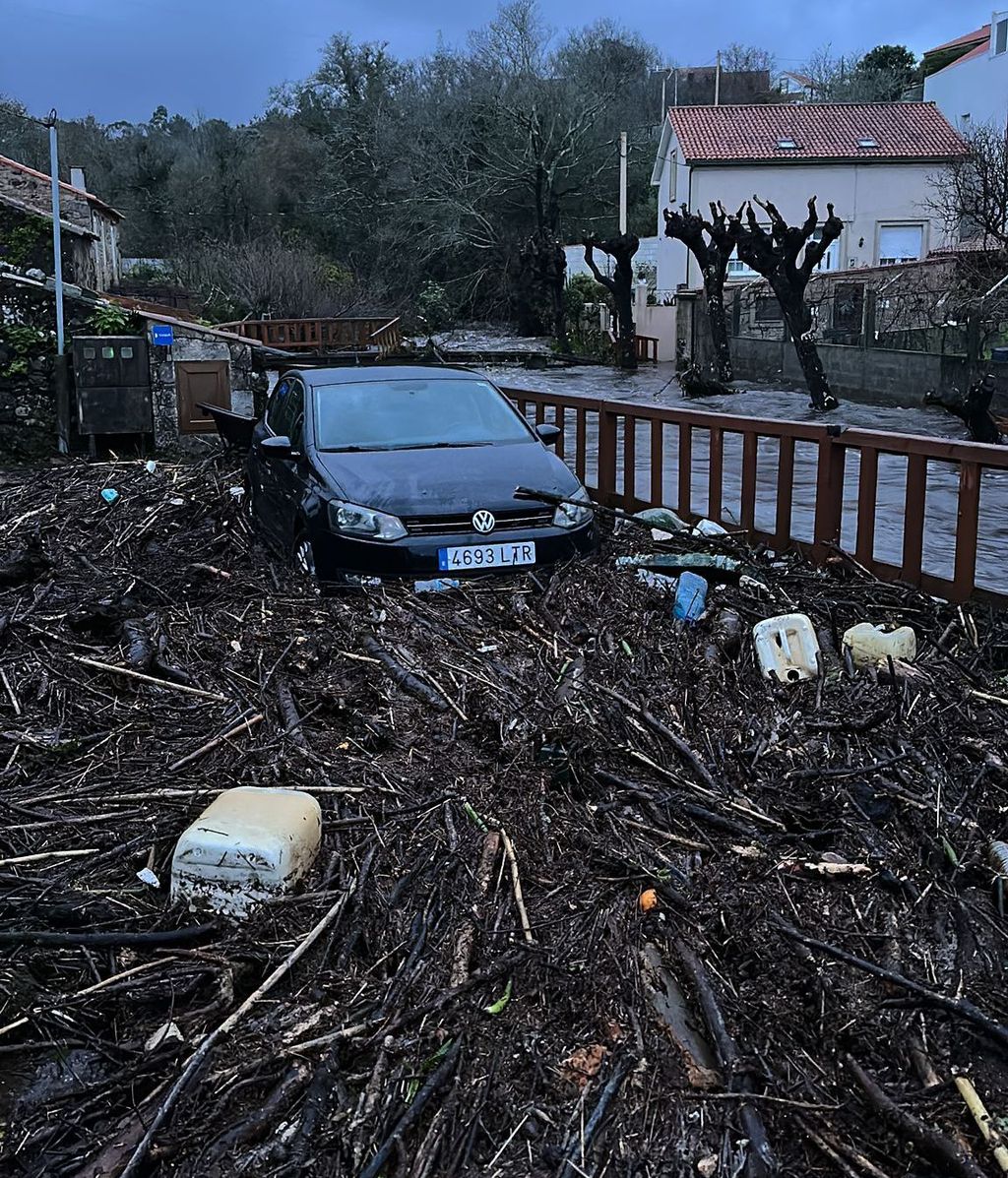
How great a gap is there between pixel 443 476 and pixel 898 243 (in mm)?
40992

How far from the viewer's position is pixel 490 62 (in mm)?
52594

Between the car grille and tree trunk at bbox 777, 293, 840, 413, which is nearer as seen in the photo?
the car grille

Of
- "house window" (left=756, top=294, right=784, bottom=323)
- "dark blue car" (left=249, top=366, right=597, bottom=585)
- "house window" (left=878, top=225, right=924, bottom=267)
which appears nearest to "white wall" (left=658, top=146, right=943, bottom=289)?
"house window" (left=878, top=225, right=924, bottom=267)

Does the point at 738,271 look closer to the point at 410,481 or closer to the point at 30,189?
the point at 30,189

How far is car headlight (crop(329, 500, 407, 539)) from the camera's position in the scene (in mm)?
6605

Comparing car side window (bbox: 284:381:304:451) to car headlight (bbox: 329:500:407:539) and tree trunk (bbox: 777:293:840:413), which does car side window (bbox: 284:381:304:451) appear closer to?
car headlight (bbox: 329:500:407:539)

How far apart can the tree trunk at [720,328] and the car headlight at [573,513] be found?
22392mm

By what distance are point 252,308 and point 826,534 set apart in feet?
102

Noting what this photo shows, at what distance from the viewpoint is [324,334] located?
31531mm

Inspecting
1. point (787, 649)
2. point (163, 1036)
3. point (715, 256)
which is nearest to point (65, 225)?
point (715, 256)

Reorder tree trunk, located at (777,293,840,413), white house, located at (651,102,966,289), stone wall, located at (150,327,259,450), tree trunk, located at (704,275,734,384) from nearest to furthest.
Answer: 1. stone wall, located at (150,327,259,450)
2. tree trunk, located at (777,293,840,413)
3. tree trunk, located at (704,275,734,384)
4. white house, located at (651,102,966,289)

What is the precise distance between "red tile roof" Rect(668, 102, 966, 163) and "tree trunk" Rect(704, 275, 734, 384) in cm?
1560

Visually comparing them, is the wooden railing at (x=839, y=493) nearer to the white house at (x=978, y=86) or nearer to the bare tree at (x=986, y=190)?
the bare tree at (x=986, y=190)

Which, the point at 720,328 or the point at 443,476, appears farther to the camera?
the point at 720,328
